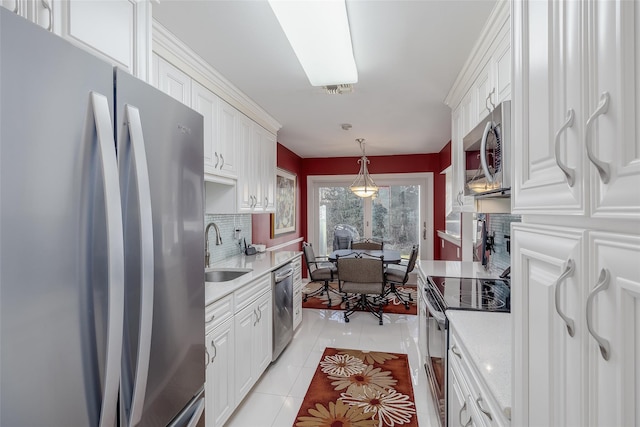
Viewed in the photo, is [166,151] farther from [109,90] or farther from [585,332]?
[585,332]

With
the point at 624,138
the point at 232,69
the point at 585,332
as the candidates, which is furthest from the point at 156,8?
the point at 585,332

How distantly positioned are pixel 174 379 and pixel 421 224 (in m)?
5.25

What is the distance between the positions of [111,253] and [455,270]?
8.47ft

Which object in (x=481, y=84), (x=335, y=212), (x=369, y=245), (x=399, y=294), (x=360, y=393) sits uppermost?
(x=481, y=84)

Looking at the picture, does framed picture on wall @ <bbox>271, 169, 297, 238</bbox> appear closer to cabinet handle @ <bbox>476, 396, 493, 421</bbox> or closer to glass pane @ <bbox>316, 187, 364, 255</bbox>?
glass pane @ <bbox>316, 187, 364, 255</bbox>

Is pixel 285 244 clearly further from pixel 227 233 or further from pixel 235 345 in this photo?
pixel 235 345

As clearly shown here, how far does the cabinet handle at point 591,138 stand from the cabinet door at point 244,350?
1990 mm

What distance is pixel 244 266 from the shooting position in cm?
274

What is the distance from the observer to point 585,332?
506 mm

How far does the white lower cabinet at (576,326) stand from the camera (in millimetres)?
428

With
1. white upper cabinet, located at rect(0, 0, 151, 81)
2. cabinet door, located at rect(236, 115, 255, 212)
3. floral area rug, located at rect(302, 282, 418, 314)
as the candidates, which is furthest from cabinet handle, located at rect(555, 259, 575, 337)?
floral area rug, located at rect(302, 282, 418, 314)

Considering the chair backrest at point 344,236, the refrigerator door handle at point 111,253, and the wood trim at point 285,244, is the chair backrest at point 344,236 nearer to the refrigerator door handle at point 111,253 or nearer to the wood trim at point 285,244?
the wood trim at point 285,244

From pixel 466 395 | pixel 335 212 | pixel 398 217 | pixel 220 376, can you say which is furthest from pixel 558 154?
pixel 335 212

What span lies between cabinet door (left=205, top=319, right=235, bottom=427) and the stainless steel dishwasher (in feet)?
2.46
